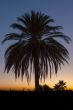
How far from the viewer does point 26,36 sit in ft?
163
